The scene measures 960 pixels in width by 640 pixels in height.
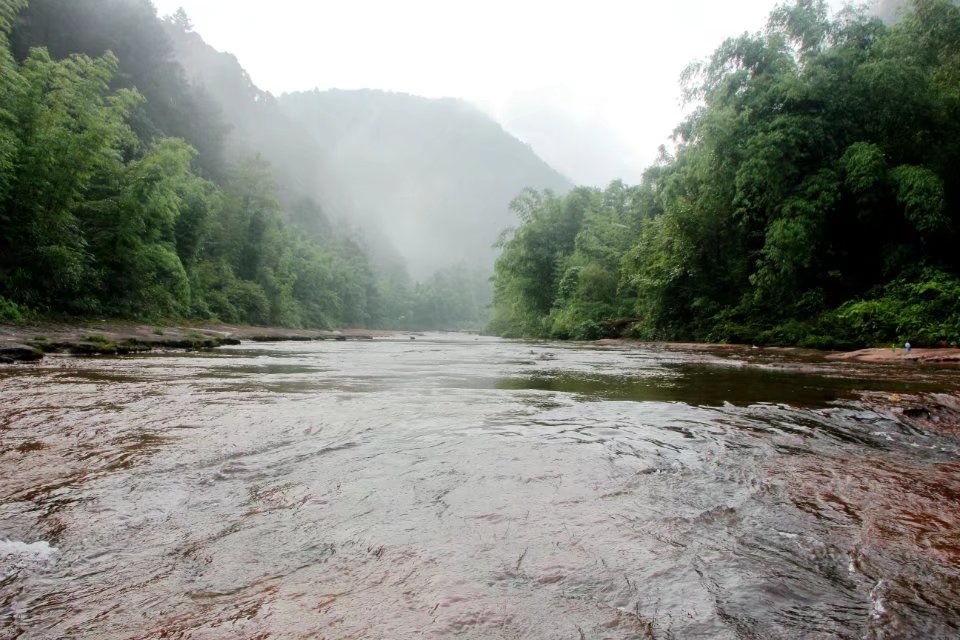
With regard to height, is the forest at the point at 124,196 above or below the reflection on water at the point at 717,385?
above

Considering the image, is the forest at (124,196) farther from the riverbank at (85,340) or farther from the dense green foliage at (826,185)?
the dense green foliage at (826,185)

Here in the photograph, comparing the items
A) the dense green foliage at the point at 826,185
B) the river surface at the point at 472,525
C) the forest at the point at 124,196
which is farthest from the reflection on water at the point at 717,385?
the forest at the point at 124,196

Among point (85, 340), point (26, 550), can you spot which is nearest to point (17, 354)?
point (85, 340)

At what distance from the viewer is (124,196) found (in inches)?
651

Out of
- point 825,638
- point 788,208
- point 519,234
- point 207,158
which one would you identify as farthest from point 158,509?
point 207,158

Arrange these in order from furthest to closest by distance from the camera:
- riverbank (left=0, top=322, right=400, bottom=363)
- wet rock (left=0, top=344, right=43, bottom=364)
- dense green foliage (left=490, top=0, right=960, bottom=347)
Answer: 1. dense green foliage (left=490, top=0, right=960, bottom=347)
2. riverbank (left=0, top=322, right=400, bottom=363)
3. wet rock (left=0, top=344, right=43, bottom=364)

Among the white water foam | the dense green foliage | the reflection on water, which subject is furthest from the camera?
the dense green foliage

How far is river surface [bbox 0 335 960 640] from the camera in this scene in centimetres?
122

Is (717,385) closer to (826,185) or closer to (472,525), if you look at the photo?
(472,525)

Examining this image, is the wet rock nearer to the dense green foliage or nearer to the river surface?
the river surface

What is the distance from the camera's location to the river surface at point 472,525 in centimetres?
122

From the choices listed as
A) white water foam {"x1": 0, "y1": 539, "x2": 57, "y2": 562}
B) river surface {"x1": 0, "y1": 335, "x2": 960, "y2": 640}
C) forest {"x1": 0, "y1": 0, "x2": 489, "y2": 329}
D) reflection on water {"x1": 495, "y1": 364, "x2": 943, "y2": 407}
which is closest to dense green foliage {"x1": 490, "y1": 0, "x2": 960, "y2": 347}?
reflection on water {"x1": 495, "y1": 364, "x2": 943, "y2": 407}

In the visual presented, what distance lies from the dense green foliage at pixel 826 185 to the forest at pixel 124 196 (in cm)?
1945

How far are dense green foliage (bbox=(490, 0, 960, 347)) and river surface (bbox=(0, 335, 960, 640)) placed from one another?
36.2 feet
